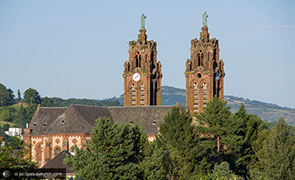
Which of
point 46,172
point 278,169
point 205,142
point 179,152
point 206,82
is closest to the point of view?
point 46,172

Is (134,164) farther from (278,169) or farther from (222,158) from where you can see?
(222,158)

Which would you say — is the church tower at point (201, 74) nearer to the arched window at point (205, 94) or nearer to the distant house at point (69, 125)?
the arched window at point (205, 94)

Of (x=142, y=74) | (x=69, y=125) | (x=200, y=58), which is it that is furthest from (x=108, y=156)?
(x=200, y=58)

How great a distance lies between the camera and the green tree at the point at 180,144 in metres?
75.9

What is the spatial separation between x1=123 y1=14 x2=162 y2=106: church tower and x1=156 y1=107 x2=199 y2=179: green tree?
25.0 m

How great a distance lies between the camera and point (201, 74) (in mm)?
109812

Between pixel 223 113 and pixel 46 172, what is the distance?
63684 millimetres

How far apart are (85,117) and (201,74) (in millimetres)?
24294

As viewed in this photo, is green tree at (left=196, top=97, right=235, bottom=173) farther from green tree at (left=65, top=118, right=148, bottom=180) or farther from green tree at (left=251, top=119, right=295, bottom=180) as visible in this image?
green tree at (left=65, top=118, right=148, bottom=180)

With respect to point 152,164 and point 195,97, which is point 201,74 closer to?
point 195,97

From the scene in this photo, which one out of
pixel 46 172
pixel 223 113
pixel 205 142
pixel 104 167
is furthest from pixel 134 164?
pixel 223 113

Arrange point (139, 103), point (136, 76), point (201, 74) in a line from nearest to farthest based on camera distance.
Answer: point (201, 74)
point (139, 103)
point (136, 76)

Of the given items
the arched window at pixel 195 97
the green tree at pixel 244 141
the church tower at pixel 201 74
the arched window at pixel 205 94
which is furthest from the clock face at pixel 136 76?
the green tree at pixel 244 141

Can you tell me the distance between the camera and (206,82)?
360 ft
